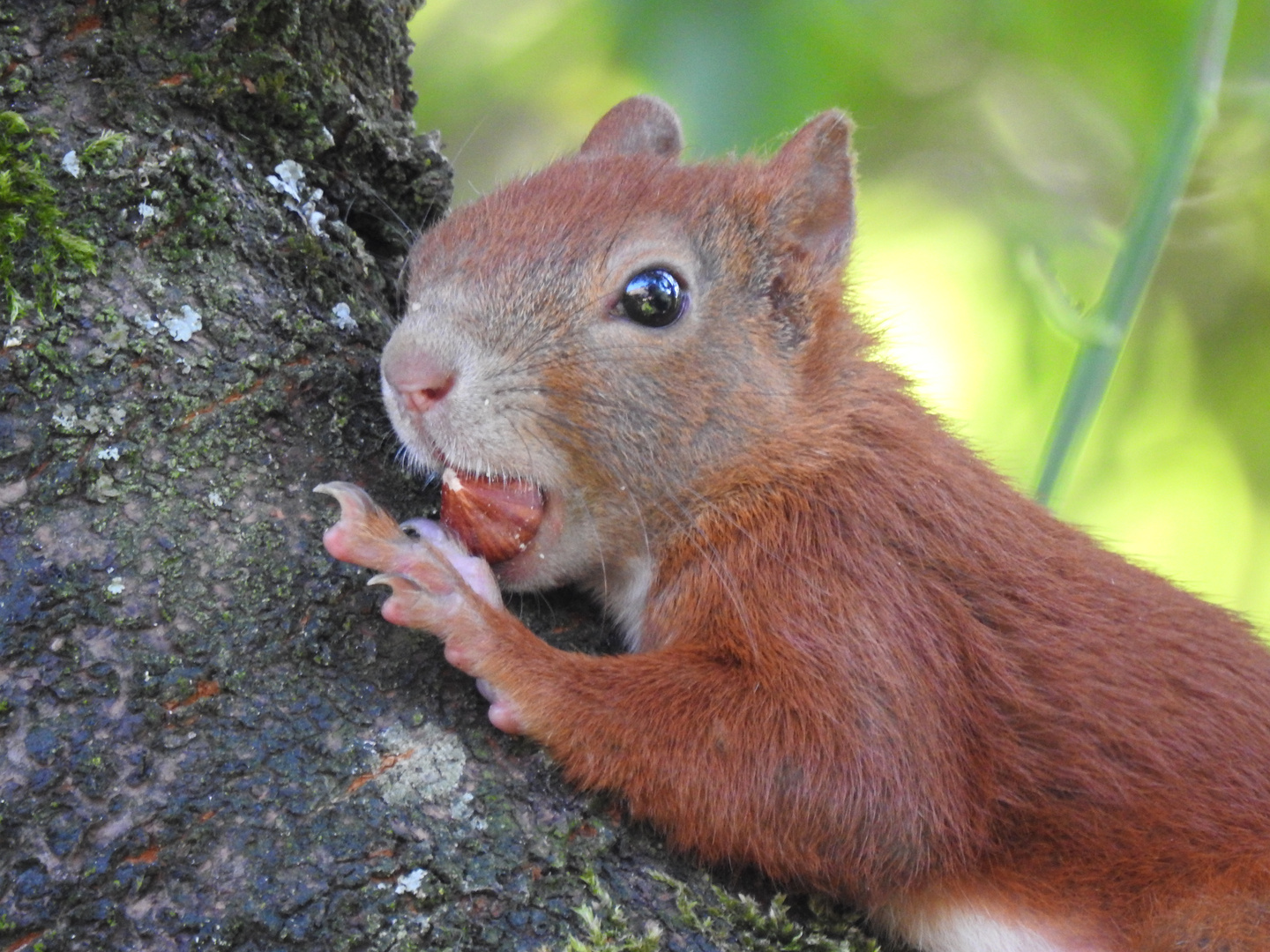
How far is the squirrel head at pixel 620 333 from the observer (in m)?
2.35

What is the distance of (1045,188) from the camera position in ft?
14.2

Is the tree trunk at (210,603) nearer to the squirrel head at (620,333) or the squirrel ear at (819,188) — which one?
the squirrel head at (620,333)

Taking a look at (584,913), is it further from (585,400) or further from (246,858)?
(585,400)

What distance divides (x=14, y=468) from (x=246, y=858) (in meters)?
0.76

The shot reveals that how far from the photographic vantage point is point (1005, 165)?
177 inches

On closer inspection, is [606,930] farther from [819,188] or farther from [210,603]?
[819,188]

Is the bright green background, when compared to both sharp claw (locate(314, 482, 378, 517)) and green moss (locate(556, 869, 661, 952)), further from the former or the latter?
green moss (locate(556, 869, 661, 952))

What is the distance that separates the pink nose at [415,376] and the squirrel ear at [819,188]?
1.02m

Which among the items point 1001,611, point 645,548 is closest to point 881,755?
point 1001,611

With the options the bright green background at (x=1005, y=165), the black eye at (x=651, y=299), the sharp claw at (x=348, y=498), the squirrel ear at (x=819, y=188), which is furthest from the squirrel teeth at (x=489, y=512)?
the bright green background at (x=1005, y=165)

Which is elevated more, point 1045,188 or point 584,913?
point 1045,188

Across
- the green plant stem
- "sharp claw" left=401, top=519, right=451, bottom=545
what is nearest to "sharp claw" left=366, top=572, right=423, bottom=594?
"sharp claw" left=401, top=519, right=451, bottom=545

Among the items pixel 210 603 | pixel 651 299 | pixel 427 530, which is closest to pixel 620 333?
pixel 651 299

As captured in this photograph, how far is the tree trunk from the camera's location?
5.29 ft
